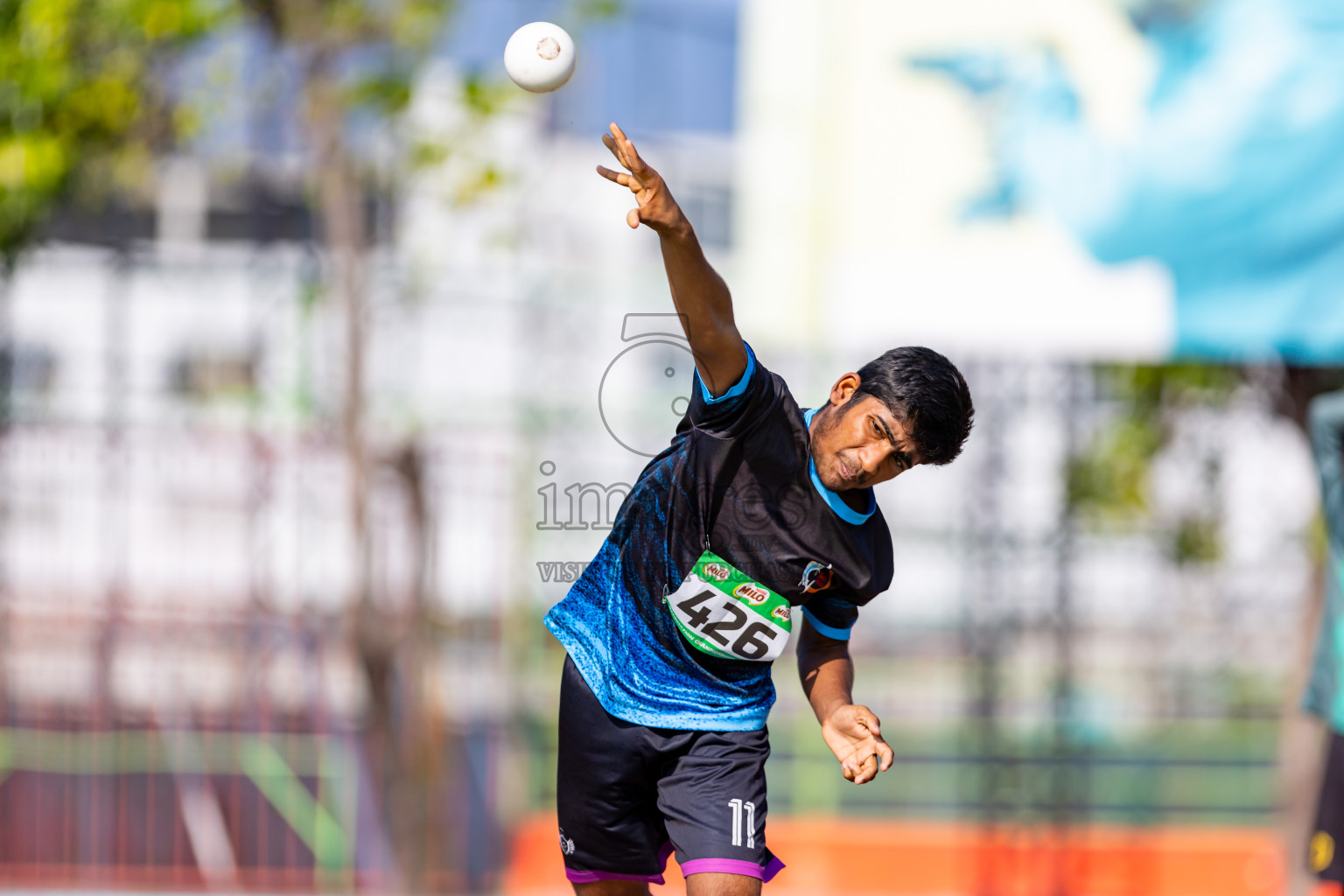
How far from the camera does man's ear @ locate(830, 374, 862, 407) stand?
2.50 meters

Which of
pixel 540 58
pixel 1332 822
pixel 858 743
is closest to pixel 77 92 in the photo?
pixel 540 58

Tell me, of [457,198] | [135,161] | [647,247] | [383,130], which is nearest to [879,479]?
[457,198]

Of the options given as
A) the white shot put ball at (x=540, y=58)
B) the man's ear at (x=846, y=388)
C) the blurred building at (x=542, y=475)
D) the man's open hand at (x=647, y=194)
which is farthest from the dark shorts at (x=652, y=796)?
the blurred building at (x=542, y=475)

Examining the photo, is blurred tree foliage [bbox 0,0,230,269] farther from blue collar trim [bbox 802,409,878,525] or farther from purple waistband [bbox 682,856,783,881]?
purple waistband [bbox 682,856,783,881]

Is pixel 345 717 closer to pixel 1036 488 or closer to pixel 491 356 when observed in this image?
→ pixel 491 356

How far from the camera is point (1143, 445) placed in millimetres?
8352

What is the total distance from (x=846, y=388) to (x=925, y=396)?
0.18 metres

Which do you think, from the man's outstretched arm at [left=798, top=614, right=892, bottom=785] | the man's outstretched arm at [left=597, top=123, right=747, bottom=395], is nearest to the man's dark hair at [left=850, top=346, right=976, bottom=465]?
the man's outstretched arm at [left=597, top=123, right=747, bottom=395]

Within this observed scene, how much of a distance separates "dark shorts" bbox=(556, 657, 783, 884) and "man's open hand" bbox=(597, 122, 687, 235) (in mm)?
1031

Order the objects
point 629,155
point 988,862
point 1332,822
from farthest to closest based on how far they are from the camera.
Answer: point 988,862
point 1332,822
point 629,155

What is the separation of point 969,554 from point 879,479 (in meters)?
4.31

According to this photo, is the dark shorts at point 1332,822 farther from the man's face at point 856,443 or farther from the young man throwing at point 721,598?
the man's face at point 856,443

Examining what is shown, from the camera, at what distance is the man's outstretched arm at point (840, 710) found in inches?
95.7
